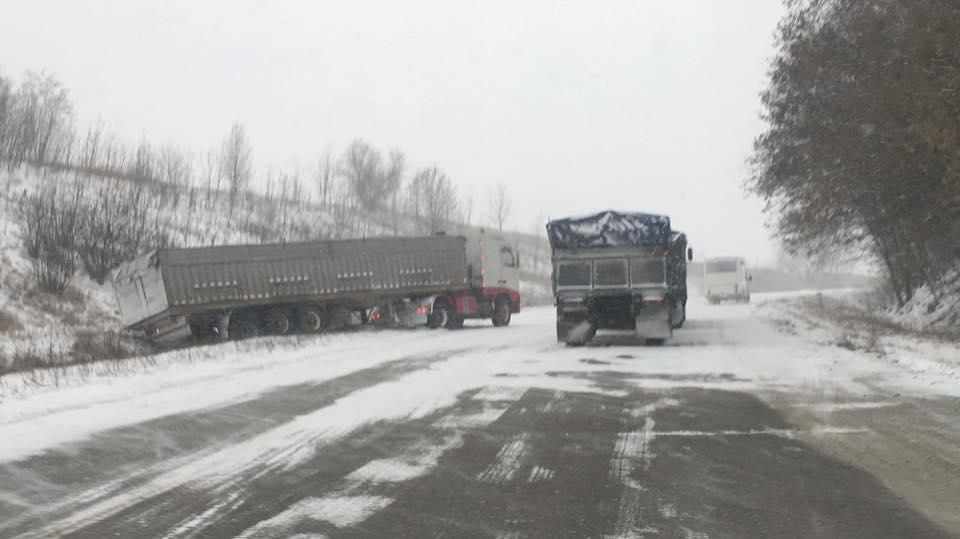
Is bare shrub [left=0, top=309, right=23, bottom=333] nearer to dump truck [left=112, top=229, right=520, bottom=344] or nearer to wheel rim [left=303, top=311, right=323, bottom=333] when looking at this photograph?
dump truck [left=112, top=229, right=520, bottom=344]

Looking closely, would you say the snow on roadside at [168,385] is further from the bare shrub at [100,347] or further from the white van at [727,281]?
the white van at [727,281]

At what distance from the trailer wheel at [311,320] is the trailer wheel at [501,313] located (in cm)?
648

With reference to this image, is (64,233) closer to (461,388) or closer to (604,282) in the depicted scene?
Answer: (604,282)

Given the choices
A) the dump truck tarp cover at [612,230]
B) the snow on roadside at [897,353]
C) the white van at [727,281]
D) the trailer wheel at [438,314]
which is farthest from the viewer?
the white van at [727,281]

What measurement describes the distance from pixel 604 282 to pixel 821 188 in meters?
5.82

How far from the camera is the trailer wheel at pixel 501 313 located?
98.1 feet

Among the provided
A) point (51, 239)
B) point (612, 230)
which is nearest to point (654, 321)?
point (612, 230)

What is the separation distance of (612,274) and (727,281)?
112 ft

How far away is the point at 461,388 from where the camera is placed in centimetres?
1190

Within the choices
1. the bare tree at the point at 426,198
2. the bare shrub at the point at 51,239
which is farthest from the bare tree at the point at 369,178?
the bare shrub at the point at 51,239

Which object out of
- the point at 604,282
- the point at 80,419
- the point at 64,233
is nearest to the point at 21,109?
the point at 64,233

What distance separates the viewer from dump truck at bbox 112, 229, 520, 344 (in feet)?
77.0

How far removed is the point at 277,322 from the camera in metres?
25.8

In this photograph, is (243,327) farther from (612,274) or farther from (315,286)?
(612,274)
